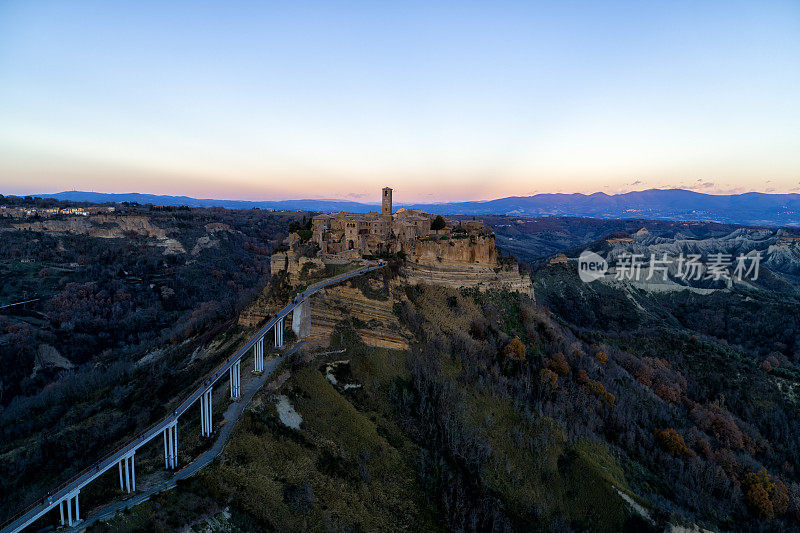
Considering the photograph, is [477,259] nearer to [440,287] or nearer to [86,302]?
[440,287]

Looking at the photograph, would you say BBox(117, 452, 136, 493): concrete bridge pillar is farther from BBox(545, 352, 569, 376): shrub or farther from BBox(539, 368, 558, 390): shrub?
BBox(545, 352, 569, 376): shrub

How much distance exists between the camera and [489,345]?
38906 mm

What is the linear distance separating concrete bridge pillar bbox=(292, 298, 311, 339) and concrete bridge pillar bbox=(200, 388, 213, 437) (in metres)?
10.4

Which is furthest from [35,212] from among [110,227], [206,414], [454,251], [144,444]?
[206,414]

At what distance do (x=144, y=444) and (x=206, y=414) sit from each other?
4693 mm

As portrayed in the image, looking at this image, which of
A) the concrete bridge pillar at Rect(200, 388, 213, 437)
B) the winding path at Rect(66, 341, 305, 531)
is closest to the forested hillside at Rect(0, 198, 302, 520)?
the winding path at Rect(66, 341, 305, 531)

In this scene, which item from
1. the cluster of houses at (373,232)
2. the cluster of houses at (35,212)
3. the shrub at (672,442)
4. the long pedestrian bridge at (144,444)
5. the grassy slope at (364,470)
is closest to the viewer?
the long pedestrian bridge at (144,444)

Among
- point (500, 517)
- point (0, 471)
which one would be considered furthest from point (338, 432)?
point (0, 471)

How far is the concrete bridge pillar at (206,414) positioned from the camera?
70.3 feet

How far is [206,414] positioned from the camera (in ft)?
71.5

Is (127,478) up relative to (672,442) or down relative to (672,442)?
up

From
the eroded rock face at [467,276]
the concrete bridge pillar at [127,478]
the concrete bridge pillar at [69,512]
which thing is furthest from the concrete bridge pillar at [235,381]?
the eroded rock face at [467,276]

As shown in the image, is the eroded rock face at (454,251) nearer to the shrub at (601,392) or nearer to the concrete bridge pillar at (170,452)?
the shrub at (601,392)

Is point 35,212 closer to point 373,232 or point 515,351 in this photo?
point 373,232
